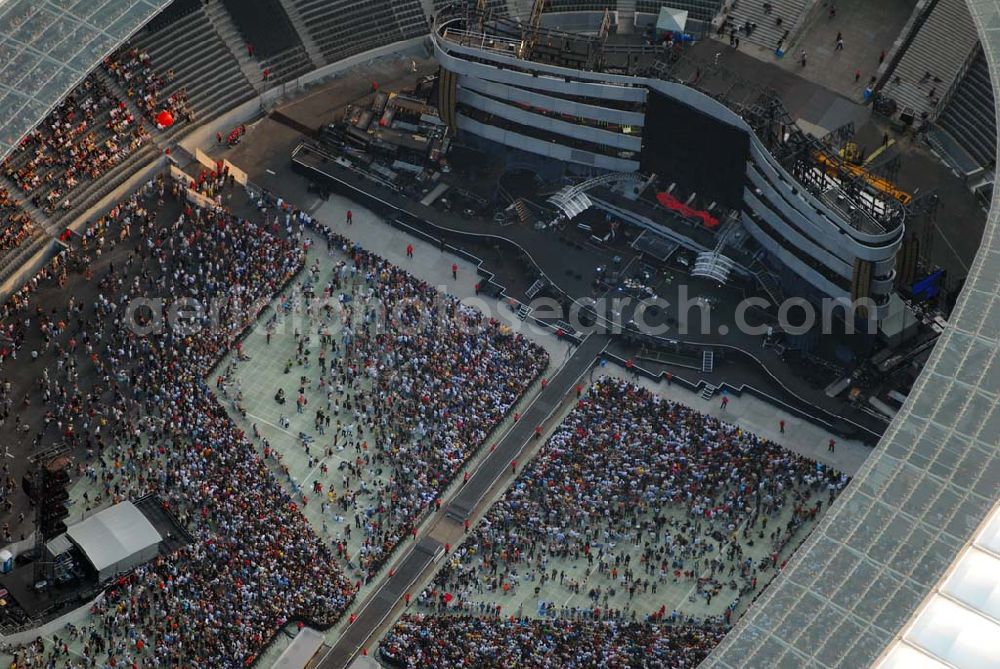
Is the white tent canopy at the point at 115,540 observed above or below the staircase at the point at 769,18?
below

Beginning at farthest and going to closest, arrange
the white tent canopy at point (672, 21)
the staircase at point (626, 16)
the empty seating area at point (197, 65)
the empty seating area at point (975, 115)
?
the staircase at point (626, 16), the white tent canopy at point (672, 21), the empty seating area at point (197, 65), the empty seating area at point (975, 115)

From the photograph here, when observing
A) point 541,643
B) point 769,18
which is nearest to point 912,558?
point 541,643

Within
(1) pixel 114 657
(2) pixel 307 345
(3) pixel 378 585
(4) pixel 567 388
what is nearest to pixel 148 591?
(1) pixel 114 657

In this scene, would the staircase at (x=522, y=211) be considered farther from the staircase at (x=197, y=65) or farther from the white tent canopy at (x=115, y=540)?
the white tent canopy at (x=115, y=540)

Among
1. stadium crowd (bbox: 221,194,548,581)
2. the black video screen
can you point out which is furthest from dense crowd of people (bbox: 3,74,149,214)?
the black video screen

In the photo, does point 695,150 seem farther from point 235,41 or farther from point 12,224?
point 12,224

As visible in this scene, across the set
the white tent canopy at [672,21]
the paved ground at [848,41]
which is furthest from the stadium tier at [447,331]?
the paved ground at [848,41]

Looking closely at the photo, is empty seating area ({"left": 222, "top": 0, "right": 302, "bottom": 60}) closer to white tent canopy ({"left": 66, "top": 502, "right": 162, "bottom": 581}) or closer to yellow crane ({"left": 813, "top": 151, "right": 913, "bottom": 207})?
yellow crane ({"left": 813, "top": 151, "right": 913, "bottom": 207})
